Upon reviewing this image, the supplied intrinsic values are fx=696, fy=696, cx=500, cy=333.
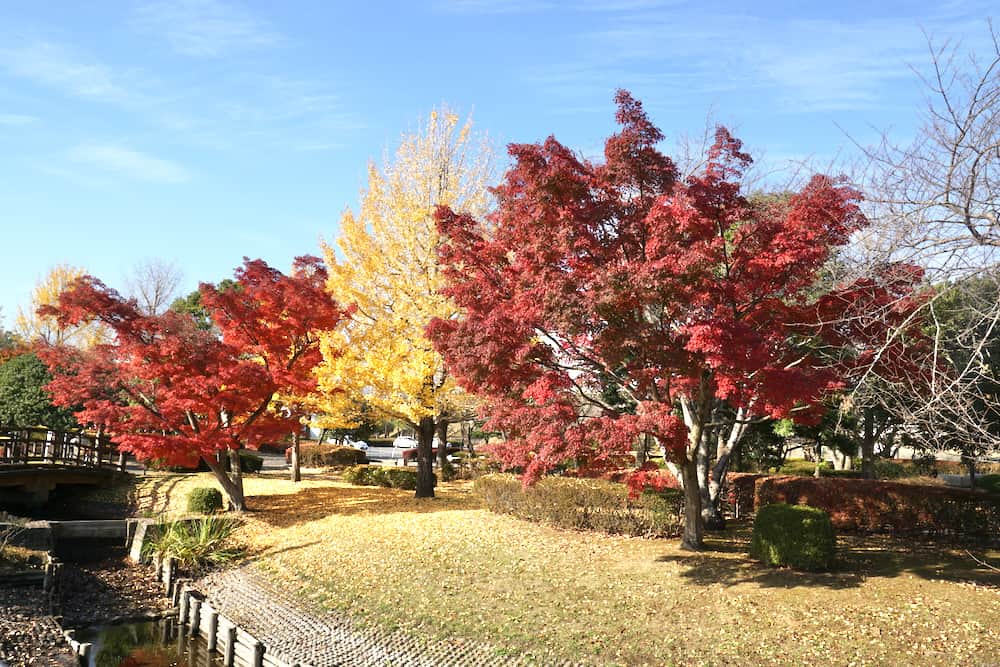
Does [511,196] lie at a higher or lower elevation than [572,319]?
higher

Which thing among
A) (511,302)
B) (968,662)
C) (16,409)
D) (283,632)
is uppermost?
(511,302)

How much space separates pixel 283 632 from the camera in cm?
1148

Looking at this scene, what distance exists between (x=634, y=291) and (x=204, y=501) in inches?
526

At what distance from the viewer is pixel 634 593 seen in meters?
10.9

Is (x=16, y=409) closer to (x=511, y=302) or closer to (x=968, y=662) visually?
(x=511, y=302)

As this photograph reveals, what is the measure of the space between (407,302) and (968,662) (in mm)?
14646

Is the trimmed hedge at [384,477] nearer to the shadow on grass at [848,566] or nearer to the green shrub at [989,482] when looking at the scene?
the shadow on grass at [848,566]

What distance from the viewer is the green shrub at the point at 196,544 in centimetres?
1469

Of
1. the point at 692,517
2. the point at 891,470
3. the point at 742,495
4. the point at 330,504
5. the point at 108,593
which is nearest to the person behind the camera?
the point at 692,517

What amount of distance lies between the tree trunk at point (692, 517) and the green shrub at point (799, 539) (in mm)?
1471

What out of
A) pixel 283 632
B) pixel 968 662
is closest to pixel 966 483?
pixel 968 662

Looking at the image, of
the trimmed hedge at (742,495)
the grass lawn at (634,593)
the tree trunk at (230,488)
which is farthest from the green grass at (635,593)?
the tree trunk at (230,488)

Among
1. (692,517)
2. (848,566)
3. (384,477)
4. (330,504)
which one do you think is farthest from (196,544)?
(848,566)

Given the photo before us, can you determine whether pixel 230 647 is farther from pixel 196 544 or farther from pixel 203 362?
pixel 203 362
